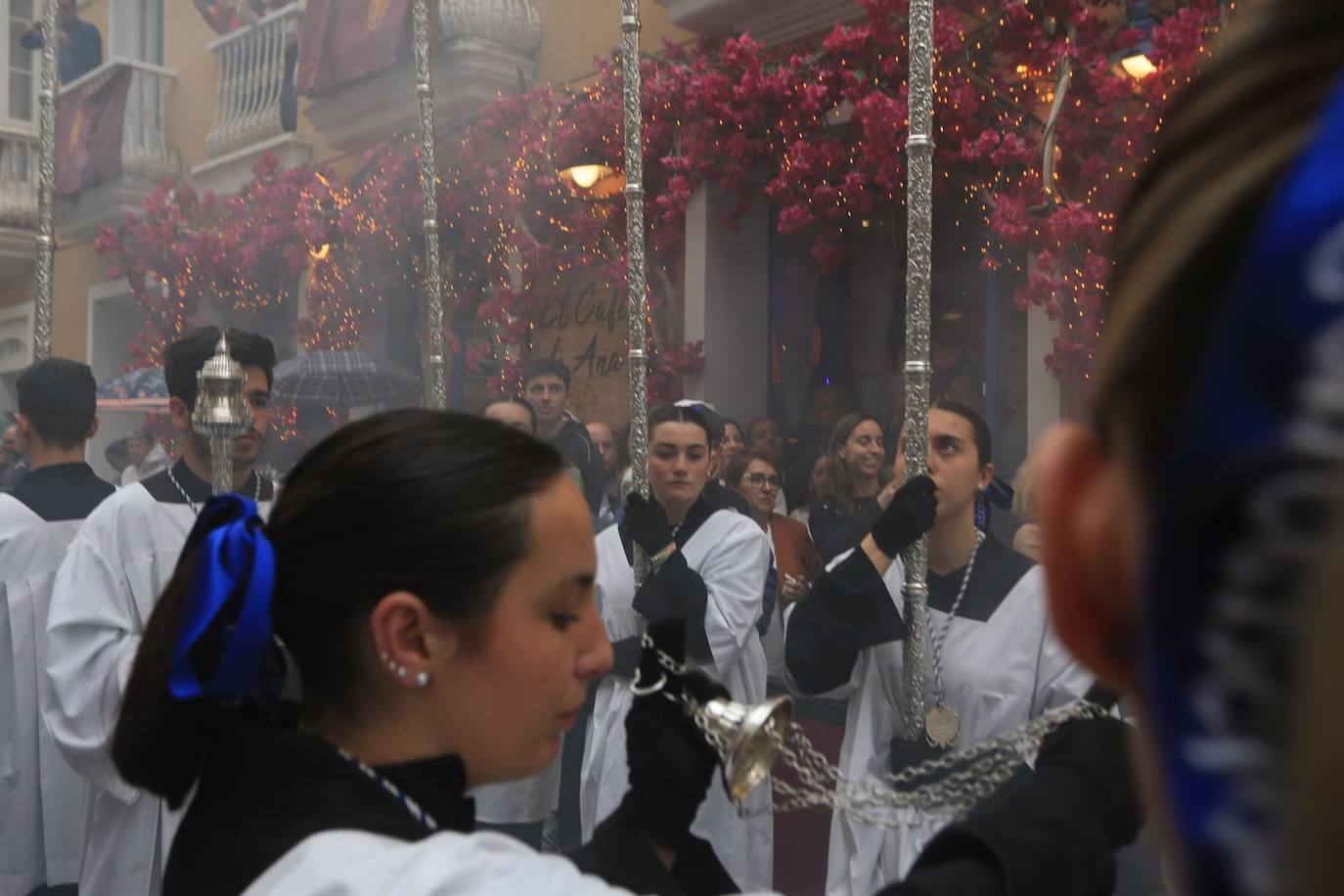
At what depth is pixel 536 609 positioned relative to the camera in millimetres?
1331

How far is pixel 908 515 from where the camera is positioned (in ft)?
8.79

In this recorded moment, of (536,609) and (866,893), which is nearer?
(536,609)

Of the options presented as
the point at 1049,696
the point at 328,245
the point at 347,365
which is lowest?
the point at 1049,696

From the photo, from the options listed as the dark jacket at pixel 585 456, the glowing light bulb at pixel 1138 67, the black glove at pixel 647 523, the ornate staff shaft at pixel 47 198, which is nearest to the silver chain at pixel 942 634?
the black glove at pixel 647 523

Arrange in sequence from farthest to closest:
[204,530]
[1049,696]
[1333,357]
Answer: [1049,696], [204,530], [1333,357]

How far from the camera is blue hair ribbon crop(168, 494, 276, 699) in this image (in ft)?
4.12

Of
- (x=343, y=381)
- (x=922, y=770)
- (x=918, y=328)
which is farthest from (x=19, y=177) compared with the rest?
(x=922, y=770)

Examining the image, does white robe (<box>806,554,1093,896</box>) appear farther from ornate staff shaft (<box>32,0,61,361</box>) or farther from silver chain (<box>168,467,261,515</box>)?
ornate staff shaft (<box>32,0,61,361</box>)

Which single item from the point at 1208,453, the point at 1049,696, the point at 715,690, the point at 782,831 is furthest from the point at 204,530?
the point at 782,831

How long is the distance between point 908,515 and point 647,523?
2.49 ft

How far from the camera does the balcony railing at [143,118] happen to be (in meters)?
7.14

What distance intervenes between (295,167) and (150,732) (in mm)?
6018

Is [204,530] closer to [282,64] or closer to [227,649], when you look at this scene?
[227,649]

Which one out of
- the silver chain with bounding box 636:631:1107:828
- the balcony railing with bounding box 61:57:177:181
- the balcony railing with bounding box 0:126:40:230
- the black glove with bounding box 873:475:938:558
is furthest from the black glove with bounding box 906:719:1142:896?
the balcony railing with bounding box 0:126:40:230
